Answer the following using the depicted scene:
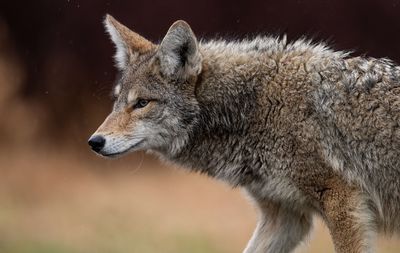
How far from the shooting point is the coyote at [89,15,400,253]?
26.3 ft

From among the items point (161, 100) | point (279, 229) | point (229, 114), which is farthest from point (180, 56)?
point (279, 229)

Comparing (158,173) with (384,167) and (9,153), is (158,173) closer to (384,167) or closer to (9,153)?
(9,153)

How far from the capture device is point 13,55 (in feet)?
40.8

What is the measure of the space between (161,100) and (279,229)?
3.73ft

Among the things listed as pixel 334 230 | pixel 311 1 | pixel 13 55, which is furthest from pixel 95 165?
pixel 334 230

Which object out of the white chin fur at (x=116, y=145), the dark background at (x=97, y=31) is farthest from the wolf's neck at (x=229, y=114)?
the dark background at (x=97, y=31)

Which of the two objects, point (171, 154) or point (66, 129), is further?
point (66, 129)

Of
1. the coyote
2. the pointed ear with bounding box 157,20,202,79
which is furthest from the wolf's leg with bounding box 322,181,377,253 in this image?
the pointed ear with bounding box 157,20,202,79

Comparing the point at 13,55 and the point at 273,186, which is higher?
the point at 13,55

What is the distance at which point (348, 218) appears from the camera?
7.95 meters

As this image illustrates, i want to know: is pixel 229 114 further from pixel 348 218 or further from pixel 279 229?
pixel 348 218

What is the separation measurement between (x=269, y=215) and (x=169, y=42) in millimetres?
1300

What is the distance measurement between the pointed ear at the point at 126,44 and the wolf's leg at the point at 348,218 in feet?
5.23

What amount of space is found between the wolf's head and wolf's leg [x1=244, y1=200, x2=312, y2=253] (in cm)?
73
